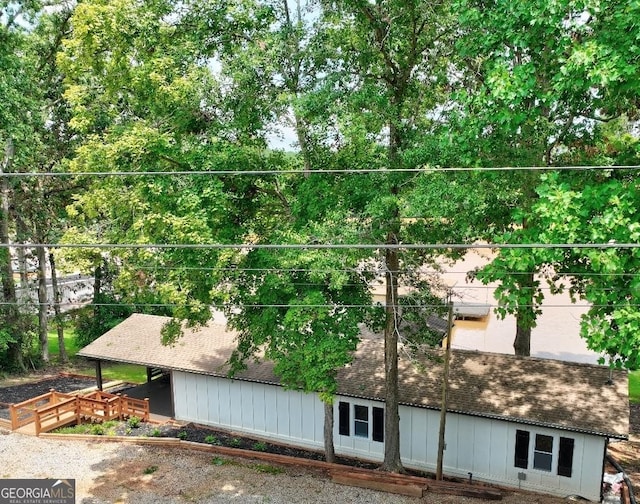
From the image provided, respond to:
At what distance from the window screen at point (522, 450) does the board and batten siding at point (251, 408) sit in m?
5.73

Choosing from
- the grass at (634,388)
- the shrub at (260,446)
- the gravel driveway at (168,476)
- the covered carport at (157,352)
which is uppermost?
the covered carport at (157,352)

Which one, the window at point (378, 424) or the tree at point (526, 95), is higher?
the tree at point (526, 95)

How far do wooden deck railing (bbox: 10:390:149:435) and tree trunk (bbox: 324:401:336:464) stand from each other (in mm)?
6643

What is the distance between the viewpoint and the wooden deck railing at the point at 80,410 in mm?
16891

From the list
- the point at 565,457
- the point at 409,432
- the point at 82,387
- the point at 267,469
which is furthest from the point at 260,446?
the point at 82,387

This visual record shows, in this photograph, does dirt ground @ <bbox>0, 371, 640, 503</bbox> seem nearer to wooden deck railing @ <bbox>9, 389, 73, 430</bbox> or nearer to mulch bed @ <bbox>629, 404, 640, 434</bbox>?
mulch bed @ <bbox>629, 404, 640, 434</bbox>

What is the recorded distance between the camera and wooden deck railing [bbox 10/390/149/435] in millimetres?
16891

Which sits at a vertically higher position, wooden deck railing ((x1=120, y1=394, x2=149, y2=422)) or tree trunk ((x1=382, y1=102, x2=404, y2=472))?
tree trunk ((x1=382, y1=102, x2=404, y2=472))

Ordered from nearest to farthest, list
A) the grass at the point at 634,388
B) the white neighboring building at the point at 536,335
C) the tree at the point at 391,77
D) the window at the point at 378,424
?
the tree at the point at 391,77, the window at the point at 378,424, the grass at the point at 634,388, the white neighboring building at the point at 536,335

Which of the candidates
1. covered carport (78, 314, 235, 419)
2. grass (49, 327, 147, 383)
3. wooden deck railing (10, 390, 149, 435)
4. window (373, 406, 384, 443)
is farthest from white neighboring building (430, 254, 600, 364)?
grass (49, 327, 147, 383)

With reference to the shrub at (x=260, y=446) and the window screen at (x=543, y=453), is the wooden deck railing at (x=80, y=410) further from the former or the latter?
the window screen at (x=543, y=453)

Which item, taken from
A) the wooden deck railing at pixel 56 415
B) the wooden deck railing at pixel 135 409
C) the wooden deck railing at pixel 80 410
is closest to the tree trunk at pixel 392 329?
the wooden deck railing at pixel 135 409

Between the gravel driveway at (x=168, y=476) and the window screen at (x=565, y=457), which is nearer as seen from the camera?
the gravel driveway at (x=168, y=476)

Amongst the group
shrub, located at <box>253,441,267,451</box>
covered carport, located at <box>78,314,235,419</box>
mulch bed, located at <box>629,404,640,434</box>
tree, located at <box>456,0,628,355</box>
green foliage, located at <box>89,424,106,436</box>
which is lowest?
mulch bed, located at <box>629,404,640,434</box>
